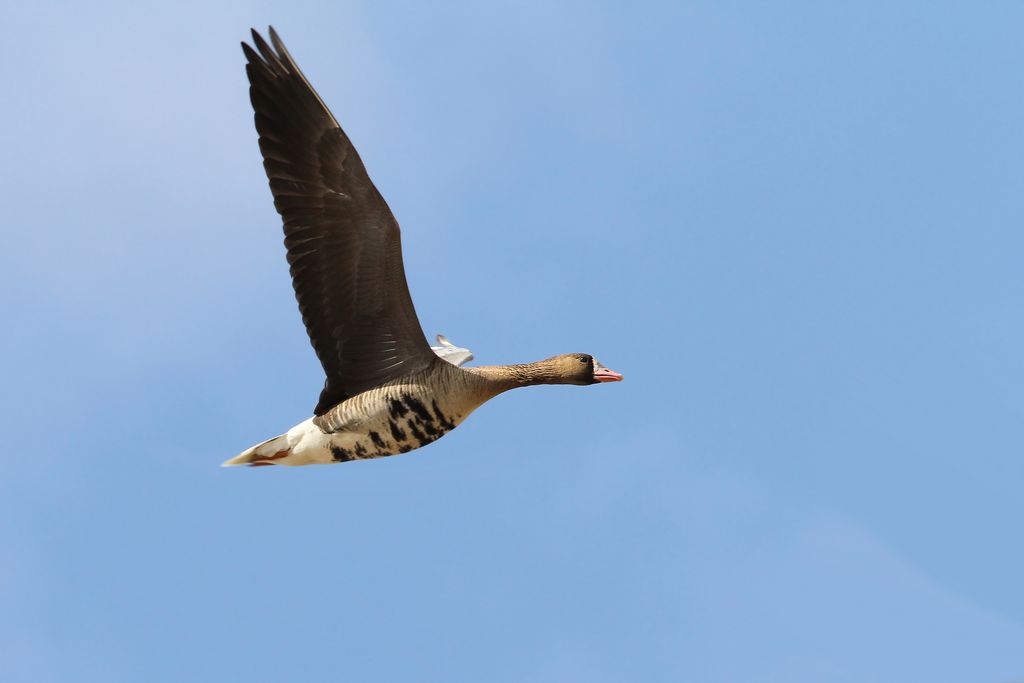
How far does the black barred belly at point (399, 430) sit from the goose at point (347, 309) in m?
0.01

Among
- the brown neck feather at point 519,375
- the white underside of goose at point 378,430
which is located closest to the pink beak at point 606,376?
the brown neck feather at point 519,375

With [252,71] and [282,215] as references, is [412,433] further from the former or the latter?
[252,71]

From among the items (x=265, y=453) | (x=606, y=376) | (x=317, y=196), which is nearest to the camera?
(x=317, y=196)

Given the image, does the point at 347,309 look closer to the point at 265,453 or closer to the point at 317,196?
the point at 317,196

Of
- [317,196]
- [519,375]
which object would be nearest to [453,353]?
[519,375]

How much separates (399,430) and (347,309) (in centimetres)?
145

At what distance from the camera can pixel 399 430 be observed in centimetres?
1566

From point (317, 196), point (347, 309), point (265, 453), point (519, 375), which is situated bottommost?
point (265, 453)

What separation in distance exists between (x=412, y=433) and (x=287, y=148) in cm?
338

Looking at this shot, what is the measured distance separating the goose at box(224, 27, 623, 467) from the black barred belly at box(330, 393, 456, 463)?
11 mm

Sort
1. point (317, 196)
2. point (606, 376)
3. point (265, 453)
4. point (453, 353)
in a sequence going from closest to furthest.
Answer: point (317, 196)
point (265, 453)
point (606, 376)
point (453, 353)

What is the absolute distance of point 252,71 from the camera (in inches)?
592

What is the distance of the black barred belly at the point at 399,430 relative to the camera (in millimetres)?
15617

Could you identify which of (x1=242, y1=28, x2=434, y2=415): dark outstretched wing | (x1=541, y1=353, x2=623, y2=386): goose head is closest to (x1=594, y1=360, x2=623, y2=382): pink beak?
(x1=541, y1=353, x2=623, y2=386): goose head
